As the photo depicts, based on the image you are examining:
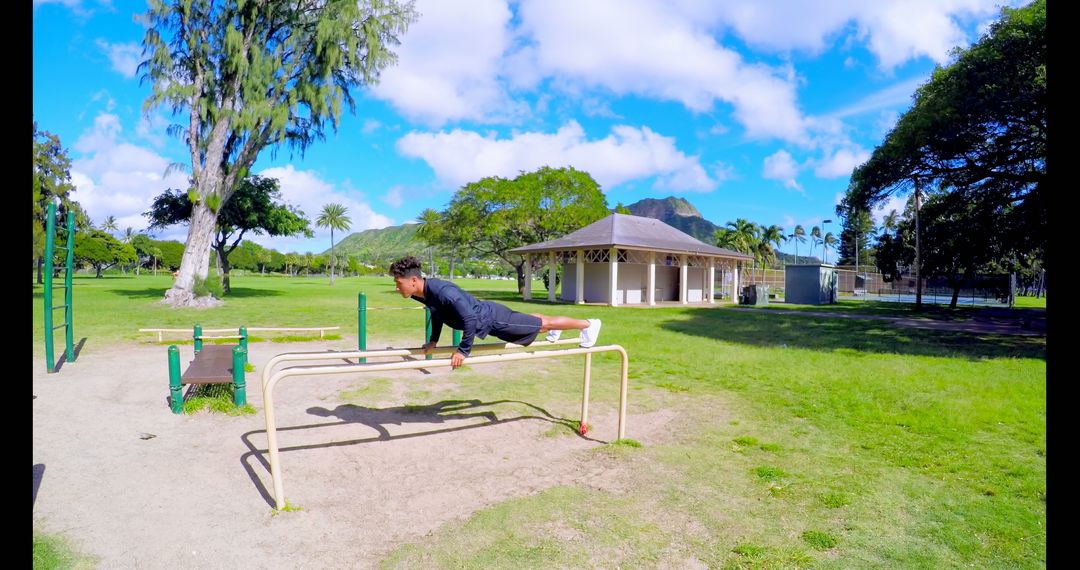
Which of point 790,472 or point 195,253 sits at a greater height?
point 195,253

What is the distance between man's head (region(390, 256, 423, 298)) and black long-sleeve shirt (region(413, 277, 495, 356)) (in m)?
0.07

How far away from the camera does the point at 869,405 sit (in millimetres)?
6352

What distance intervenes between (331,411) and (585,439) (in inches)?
114

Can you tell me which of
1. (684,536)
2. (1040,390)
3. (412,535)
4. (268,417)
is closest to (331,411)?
(268,417)

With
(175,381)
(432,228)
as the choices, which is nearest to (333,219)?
(432,228)

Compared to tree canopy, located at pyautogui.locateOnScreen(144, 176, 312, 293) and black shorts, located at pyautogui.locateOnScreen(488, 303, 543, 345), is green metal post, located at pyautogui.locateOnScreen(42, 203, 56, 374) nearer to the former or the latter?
black shorts, located at pyautogui.locateOnScreen(488, 303, 543, 345)

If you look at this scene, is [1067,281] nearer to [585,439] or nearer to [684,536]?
[684,536]

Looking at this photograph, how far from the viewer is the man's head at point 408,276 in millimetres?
4512

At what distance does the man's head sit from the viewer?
451cm

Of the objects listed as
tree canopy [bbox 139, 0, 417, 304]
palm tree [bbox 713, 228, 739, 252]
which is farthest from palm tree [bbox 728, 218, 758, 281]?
tree canopy [bbox 139, 0, 417, 304]

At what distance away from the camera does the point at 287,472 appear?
4.24 m

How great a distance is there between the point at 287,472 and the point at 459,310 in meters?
1.82

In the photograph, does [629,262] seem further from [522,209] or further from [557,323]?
[557,323]

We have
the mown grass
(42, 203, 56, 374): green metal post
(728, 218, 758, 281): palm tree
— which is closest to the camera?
the mown grass
